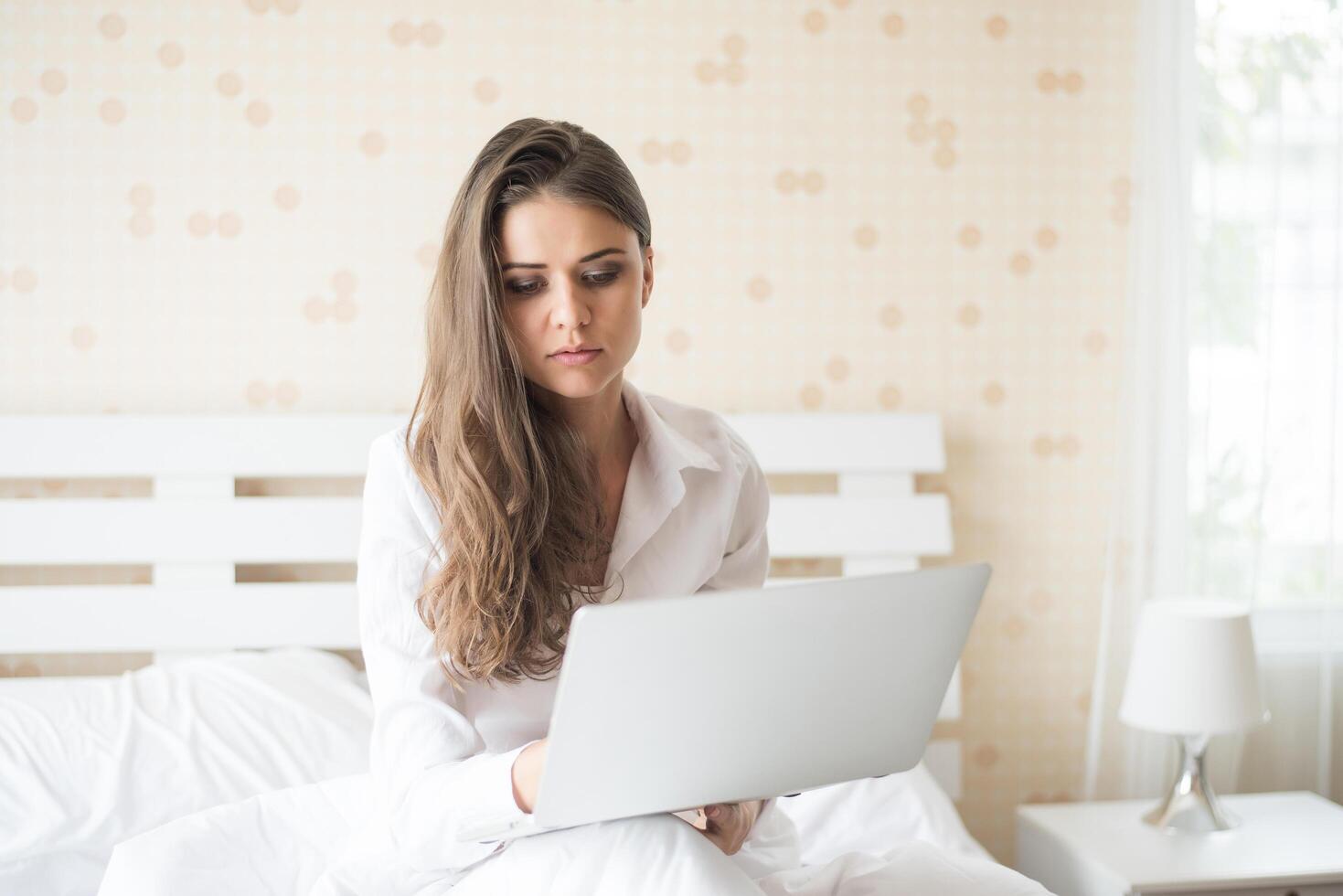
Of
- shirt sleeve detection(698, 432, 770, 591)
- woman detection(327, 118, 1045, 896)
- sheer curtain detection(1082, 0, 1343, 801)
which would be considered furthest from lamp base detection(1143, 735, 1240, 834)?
shirt sleeve detection(698, 432, 770, 591)

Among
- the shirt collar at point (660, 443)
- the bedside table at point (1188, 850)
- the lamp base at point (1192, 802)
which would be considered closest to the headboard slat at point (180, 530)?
the shirt collar at point (660, 443)

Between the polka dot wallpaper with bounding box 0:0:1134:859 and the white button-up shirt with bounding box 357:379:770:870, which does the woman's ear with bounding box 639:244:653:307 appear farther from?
the polka dot wallpaper with bounding box 0:0:1134:859

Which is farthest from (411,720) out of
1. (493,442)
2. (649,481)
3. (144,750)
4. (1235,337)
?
(1235,337)

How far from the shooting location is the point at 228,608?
1.99 metres

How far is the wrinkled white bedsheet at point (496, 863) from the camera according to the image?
920mm

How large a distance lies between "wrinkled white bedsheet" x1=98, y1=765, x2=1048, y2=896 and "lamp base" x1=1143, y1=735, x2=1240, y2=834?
79cm

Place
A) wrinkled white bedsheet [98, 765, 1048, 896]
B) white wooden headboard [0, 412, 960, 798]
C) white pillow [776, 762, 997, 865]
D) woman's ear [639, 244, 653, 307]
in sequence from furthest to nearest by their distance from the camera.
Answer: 1. white wooden headboard [0, 412, 960, 798]
2. white pillow [776, 762, 997, 865]
3. woman's ear [639, 244, 653, 307]
4. wrinkled white bedsheet [98, 765, 1048, 896]

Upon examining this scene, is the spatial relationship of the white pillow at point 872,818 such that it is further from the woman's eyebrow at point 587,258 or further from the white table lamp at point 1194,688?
the woman's eyebrow at point 587,258

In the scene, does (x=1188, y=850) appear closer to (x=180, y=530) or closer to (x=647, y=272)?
(x=647, y=272)

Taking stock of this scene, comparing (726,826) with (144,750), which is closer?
(726,826)

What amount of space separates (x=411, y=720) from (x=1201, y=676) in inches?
52.3

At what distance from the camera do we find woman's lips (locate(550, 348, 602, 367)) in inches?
43.7

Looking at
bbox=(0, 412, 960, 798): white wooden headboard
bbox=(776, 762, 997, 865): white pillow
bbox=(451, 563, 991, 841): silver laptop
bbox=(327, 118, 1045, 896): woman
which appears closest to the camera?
bbox=(451, 563, 991, 841): silver laptop

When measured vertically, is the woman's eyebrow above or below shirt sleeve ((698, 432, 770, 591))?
above
